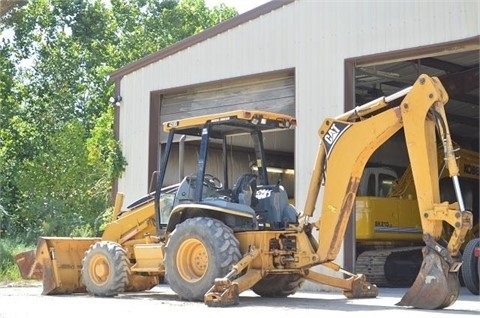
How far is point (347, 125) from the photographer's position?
1249cm

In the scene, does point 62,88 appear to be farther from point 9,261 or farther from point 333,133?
point 333,133

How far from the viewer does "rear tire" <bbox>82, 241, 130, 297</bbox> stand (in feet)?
46.8

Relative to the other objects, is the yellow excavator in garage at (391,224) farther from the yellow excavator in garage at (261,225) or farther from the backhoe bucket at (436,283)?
the backhoe bucket at (436,283)

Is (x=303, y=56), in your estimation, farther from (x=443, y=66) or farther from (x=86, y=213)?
(x=86, y=213)

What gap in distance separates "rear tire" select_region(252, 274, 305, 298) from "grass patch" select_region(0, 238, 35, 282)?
8.28 m

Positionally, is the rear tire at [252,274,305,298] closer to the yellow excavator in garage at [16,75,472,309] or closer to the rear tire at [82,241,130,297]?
the yellow excavator in garage at [16,75,472,309]

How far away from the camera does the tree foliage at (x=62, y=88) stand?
28.1 metres

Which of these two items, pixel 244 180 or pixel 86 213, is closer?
pixel 244 180

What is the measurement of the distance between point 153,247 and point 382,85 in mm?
10165

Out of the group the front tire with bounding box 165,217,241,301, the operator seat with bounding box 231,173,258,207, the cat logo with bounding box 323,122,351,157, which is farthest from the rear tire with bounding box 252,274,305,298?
the cat logo with bounding box 323,122,351,157

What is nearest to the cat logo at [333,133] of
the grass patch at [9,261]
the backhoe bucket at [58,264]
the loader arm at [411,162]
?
the loader arm at [411,162]

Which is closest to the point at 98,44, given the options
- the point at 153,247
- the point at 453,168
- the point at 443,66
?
the point at 443,66

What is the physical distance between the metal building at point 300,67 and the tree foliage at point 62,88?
574 cm

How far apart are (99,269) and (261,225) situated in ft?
10.7
